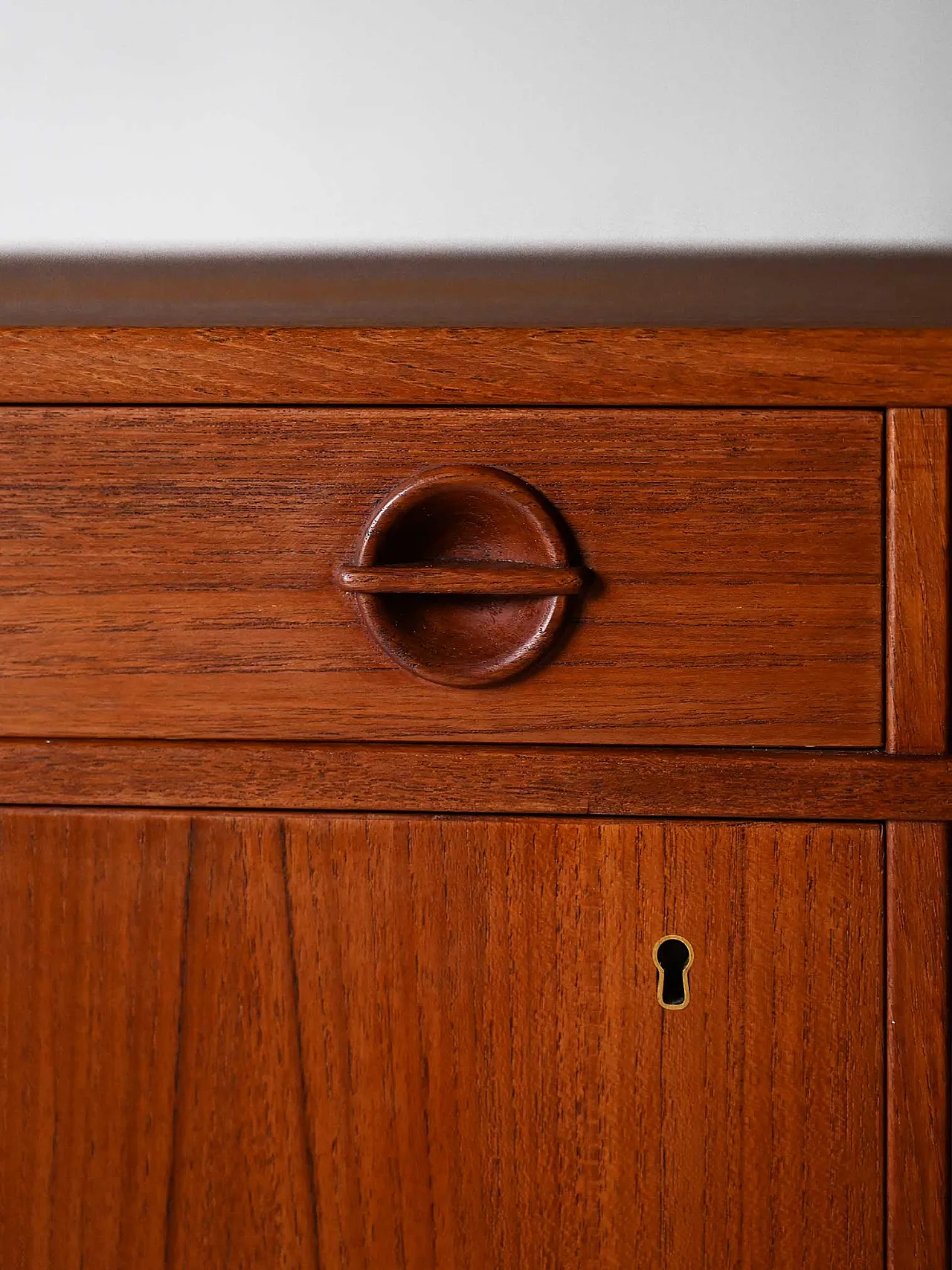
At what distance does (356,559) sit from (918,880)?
0.76ft

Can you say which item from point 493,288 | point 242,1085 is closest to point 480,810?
point 242,1085

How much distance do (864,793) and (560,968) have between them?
126 mm

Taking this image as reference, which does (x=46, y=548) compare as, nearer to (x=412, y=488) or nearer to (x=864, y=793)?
(x=412, y=488)

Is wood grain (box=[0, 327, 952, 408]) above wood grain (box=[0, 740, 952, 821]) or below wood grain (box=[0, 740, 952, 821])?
above

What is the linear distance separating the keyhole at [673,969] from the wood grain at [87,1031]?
18cm

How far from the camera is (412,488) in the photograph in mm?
321

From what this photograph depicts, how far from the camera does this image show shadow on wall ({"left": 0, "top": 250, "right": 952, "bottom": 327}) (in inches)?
19.5

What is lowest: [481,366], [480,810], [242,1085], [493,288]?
[242,1085]

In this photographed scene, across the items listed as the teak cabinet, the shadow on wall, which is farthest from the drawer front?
the shadow on wall

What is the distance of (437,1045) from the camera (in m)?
0.32

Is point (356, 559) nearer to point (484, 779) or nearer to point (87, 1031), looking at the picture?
point (484, 779)

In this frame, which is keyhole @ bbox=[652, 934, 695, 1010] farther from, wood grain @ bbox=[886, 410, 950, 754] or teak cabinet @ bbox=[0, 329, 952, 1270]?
wood grain @ bbox=[886, 410, 950, 754]

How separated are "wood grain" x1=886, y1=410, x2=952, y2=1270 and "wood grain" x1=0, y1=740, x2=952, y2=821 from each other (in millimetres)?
16

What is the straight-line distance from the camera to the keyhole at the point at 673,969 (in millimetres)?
321
